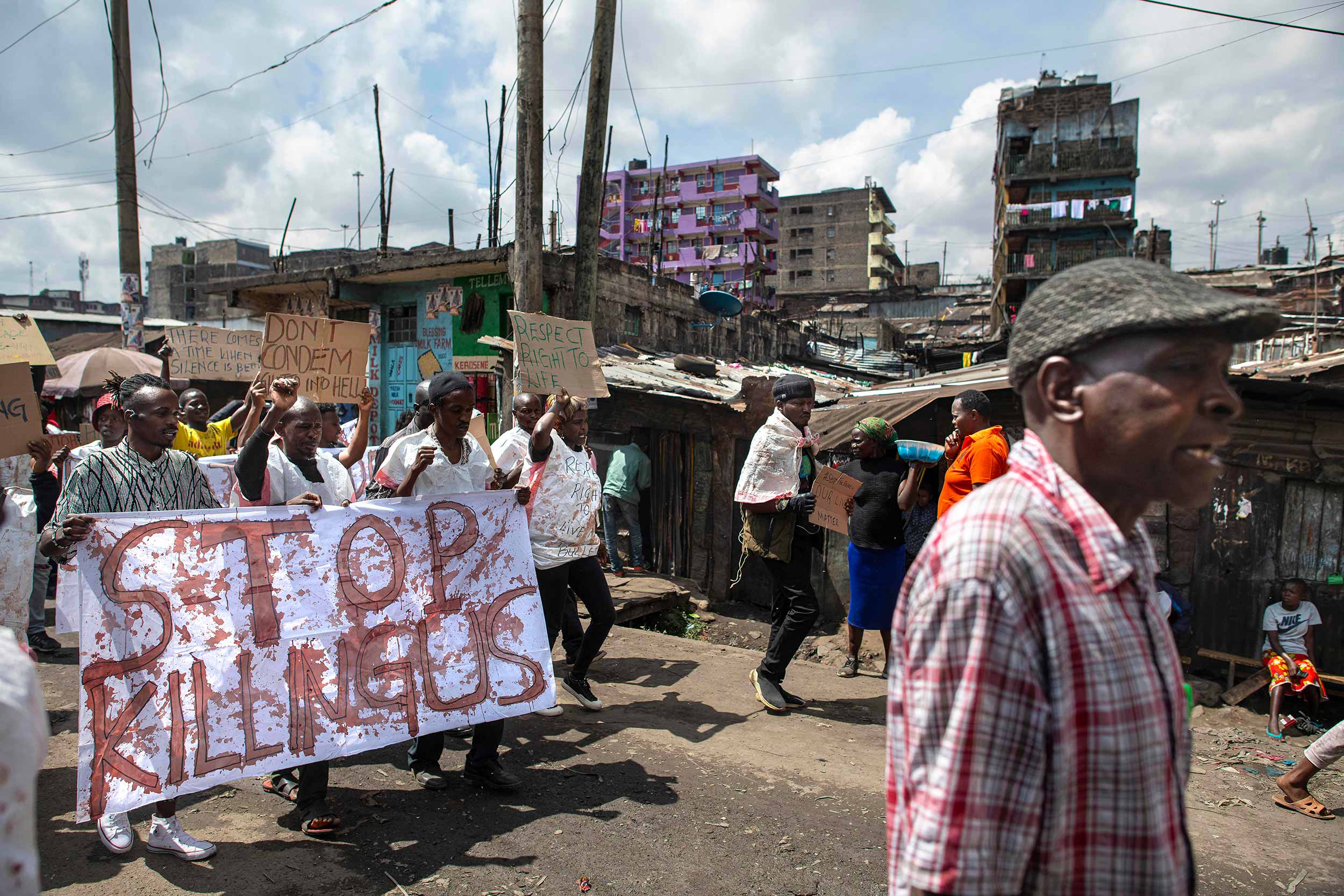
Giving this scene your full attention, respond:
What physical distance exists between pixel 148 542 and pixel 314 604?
75cm

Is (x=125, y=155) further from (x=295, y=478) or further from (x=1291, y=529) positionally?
(x=1291, y=529)

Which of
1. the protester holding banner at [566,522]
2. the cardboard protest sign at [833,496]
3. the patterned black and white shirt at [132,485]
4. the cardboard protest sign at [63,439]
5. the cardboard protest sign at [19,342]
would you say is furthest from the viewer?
the cardboard protest sign at [19,342]

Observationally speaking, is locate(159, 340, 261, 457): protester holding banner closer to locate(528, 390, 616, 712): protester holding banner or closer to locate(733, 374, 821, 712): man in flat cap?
locate(528, 390, 616, 712): protester holding banner

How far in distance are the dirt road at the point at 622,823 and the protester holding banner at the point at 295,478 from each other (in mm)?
111

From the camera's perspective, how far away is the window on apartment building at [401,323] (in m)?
14.4

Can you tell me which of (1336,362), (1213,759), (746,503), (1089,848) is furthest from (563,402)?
(1336,362)

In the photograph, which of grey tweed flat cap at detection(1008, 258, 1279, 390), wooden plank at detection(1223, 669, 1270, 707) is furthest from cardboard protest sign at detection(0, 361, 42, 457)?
wooden plank at detection(1223, 669, 1270, 707)

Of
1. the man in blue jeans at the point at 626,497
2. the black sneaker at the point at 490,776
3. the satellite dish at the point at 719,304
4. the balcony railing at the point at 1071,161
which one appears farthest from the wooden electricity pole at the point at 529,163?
the balcony railing at the point at 1071,161

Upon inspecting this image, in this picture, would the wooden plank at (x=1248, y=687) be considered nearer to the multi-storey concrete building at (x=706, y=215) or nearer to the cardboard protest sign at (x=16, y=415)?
the cardboard protest sign at (x=16, y=415)

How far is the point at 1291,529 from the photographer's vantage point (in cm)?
666

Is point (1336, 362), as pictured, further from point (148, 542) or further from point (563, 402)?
point (148, 542)

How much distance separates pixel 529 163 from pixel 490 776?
6.03 metres

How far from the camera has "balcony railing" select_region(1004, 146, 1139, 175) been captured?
45000 mm

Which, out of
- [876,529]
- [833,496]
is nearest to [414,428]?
[833,496]
